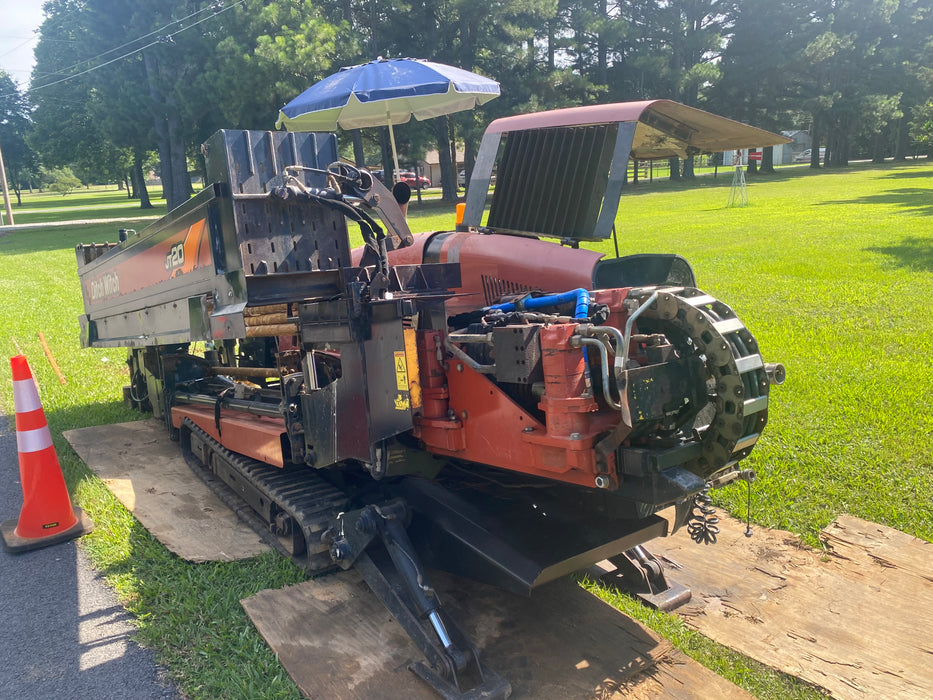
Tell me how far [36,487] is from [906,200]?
976 inches

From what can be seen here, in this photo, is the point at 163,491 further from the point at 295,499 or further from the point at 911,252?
the point at 911,252

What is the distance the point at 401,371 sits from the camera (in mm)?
3350

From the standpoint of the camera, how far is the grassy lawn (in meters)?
3.50

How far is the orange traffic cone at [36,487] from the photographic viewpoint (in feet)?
15.0

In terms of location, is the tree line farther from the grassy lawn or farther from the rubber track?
the rubber track

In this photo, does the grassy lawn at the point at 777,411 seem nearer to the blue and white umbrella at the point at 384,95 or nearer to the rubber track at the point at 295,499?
the rubber track at the point at 295,499

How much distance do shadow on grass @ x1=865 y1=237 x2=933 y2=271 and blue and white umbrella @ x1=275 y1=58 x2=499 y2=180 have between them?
6949 mm

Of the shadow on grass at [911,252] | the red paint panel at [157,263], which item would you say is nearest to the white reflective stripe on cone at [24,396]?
the red paint panel at [157,263]

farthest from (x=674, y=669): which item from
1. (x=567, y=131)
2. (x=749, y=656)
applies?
(x=567, y=131)

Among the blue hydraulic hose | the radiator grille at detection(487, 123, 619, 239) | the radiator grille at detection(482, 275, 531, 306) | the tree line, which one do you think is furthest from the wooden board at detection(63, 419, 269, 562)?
the tree line

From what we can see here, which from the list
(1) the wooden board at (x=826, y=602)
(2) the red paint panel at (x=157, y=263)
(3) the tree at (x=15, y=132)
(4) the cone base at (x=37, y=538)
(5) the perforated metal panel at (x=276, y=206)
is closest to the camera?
(1) the wooden board at (x=826, y=602)

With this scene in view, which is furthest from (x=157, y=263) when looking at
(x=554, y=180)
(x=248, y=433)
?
(x=554, y=180)

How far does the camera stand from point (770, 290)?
10.4m

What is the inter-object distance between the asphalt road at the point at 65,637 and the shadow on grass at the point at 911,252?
11.4 meters
